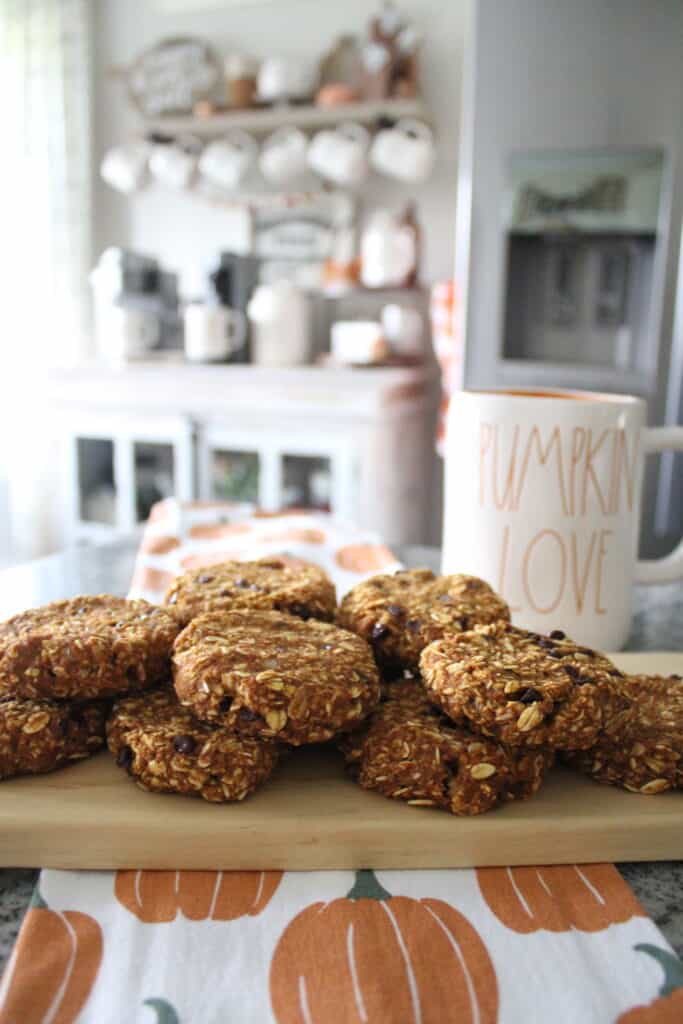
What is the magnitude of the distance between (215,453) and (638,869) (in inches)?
88.6

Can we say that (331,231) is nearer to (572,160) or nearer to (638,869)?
(572,160)

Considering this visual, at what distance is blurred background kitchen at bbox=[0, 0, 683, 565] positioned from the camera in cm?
201

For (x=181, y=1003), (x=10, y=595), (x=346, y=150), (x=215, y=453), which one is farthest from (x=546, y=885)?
(x=346, y=150)

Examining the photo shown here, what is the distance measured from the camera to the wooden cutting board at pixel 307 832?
1.40ft

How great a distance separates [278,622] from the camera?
1.73 ft

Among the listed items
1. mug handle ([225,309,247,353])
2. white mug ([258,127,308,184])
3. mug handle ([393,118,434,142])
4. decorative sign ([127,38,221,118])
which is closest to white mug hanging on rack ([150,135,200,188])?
decorative sign ([127,38,221,118])

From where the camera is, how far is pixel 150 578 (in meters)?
0.85

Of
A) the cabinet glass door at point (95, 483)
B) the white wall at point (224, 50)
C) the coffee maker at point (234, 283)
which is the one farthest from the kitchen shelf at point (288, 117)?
the cabinet glass door at point (95, 483)

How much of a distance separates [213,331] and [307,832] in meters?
2.30

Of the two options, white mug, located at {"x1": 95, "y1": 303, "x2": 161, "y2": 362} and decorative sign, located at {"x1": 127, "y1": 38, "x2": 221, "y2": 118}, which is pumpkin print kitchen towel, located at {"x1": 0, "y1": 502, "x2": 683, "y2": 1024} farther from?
decorative sign, located at {"x1": 127, "y1": 38, "x2": 221, "y2": 118}

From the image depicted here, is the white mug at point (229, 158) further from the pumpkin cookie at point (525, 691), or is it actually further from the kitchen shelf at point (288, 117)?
the pumpkin cookie at point (525, 691)

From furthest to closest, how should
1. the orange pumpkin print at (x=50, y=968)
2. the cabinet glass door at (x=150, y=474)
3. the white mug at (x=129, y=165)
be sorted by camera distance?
the white mug at (x=129, y=165) → the cabinet glass door at (x=150, y=474) → the orange pumpkin print at (x=50, y=968)

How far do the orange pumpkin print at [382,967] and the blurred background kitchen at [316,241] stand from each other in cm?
184

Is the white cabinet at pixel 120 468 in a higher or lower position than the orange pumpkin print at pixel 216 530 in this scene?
lower
